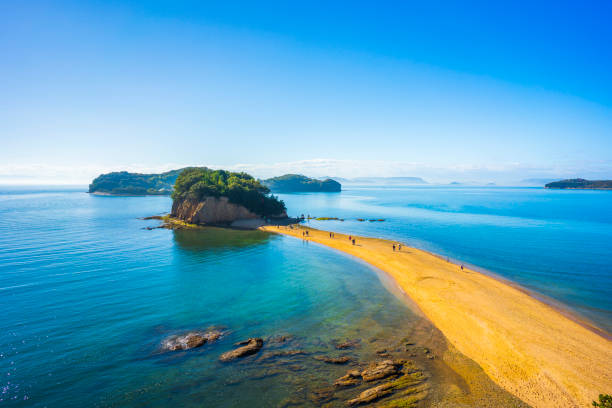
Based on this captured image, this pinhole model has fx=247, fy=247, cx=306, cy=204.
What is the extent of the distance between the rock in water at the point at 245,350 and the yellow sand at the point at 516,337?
644 inches

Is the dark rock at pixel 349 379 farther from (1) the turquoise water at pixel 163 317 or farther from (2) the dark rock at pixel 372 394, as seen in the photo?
(2) the dark rock at pixel 372 394

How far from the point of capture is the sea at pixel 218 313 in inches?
613

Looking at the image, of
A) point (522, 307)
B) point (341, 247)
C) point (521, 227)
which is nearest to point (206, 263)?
point (341, 247)

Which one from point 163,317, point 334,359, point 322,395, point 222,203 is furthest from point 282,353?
point 222,203

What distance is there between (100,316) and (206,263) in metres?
18.7

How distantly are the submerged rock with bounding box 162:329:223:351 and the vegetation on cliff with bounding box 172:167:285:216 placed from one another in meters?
60.4

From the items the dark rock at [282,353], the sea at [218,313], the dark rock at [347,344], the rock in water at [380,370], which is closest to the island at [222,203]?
the sea at [218,313]

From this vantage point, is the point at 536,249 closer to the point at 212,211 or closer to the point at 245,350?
the point at 245,350

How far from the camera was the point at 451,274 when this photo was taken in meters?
35.9

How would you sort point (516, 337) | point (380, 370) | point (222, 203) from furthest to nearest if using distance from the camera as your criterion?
point (222, 203) < point (516, 337) < point (380, 370)

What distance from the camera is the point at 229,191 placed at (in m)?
Answer: 79.1

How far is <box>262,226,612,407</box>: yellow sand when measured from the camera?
15.9m

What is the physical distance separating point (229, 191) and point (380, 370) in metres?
70.5

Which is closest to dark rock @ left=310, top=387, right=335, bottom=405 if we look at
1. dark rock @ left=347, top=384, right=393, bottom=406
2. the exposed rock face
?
dark rock @ left=347, top=384, right=393, bottom=406
